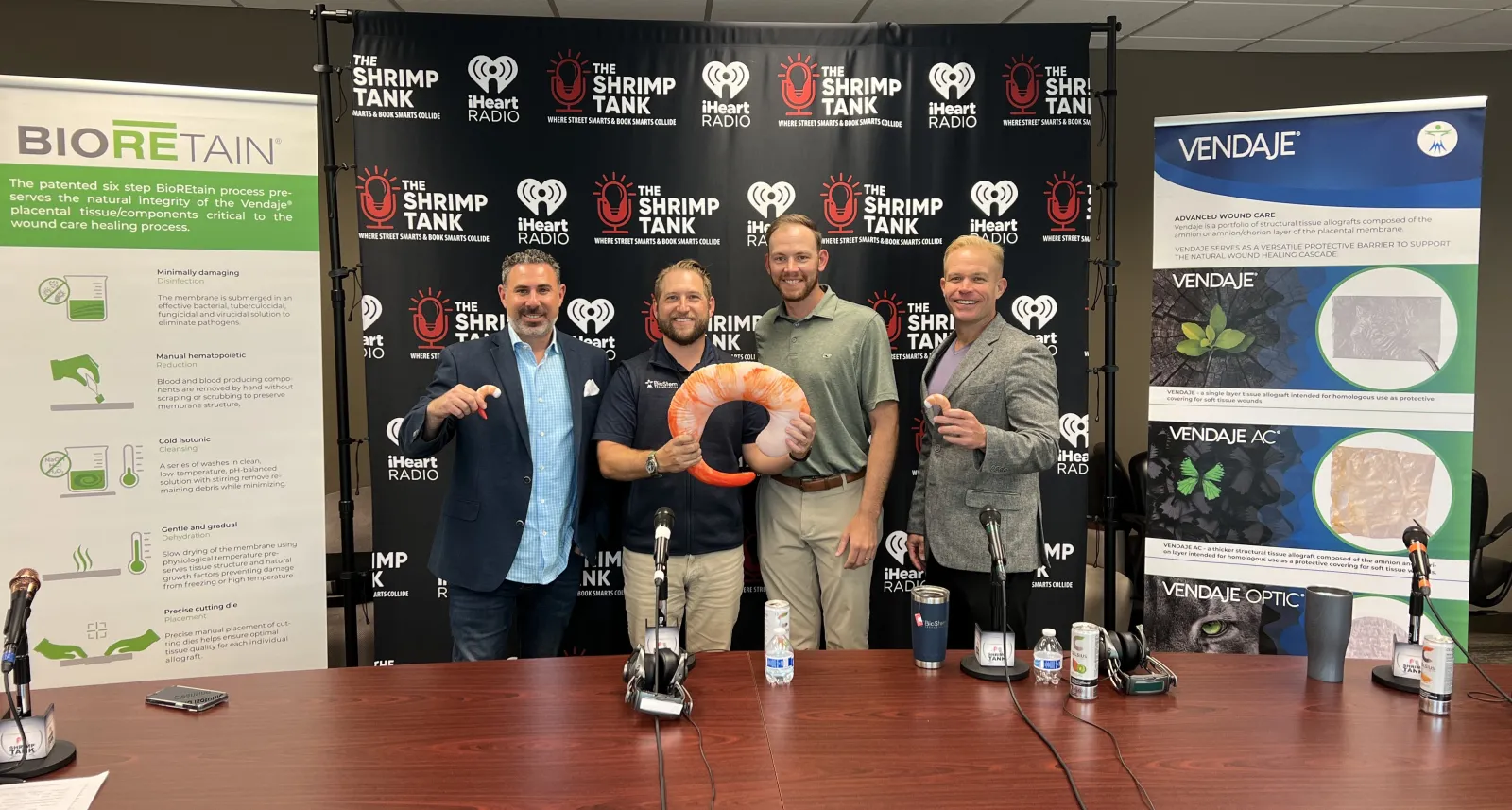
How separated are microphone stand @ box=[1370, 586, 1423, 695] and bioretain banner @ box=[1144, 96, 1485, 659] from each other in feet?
4.46

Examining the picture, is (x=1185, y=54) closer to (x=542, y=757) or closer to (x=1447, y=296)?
→ (x=1447, y=296)

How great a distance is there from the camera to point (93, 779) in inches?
63.2

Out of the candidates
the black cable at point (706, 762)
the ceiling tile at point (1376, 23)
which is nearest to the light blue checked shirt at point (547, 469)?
the black cable at point (706, 762)

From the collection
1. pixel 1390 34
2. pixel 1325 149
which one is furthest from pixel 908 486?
pixel 1390 34

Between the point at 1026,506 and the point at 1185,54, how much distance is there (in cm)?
383

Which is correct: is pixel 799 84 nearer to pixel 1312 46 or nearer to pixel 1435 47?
pixel 1312 46

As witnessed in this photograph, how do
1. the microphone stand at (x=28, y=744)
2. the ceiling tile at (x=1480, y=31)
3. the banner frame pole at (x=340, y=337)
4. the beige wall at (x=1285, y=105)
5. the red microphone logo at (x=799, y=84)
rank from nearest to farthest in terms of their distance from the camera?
the microphone stand at (x=28, y=744), the banner frame pole at (x=340, y=337), the red microphone logo at (x=799, y=84), the ceiling tile at (x=1480, y=31), the beige wall at (x=1285, y=105)

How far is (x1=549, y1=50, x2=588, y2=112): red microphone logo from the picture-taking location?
3541mm

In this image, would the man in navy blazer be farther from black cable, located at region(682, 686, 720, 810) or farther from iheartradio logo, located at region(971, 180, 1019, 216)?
iheartradio logo, located at region(971, 180, 1019, 216)

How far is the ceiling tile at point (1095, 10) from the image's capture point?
14.6ft

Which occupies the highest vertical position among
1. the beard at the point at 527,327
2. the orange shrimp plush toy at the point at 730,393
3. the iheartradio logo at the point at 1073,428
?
the beard at the point at 527,327

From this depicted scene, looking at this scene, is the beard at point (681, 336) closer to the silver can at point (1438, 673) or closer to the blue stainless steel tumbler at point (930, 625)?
the blue stainless steel tumbler at point (930, 625)

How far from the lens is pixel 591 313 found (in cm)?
361

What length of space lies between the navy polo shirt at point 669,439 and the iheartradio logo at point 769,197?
0.81m
